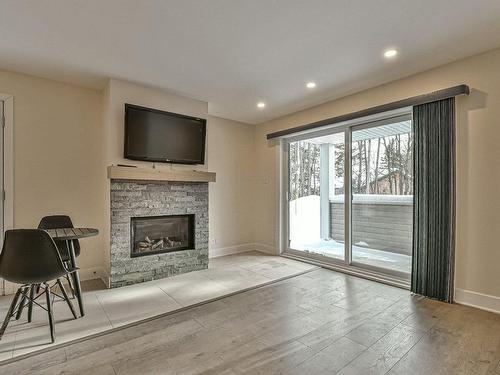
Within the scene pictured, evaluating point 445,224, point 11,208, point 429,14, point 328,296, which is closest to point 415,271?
point 445,224

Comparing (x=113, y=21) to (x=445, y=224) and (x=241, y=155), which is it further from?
(x=445, y=224)

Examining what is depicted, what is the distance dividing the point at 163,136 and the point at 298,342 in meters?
2.93

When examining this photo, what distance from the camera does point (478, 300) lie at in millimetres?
2754

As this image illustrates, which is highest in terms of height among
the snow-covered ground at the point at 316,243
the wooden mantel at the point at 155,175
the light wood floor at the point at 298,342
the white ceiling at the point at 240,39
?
the white ceiling at the point at 240,39

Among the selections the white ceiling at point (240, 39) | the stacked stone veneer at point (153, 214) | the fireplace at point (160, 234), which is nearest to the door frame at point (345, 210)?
the white ceiling at point (240, 39)

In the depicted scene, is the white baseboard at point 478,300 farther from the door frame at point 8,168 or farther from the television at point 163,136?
the door frame at point 8,168

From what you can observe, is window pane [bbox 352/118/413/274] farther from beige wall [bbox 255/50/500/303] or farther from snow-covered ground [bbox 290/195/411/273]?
beige wall [bbox 255/50/500/303]

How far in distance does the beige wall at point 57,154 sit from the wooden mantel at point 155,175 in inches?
23.1

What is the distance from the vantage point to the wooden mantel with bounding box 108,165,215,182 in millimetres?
3268

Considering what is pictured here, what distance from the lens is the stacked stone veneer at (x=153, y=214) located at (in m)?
3.40

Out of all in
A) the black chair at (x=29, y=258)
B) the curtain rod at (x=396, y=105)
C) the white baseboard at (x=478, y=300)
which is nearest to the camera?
the black chair at (x=29, y=258)

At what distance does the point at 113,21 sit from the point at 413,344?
3.53 meters

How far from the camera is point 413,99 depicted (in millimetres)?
3154

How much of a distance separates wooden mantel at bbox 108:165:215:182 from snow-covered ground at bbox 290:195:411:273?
5.98 ft
